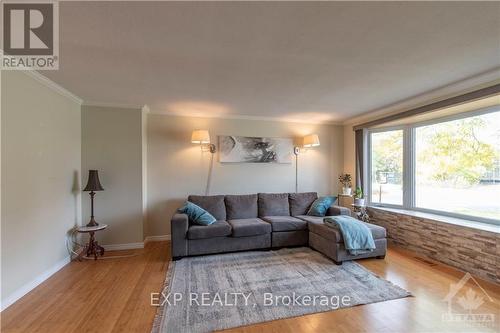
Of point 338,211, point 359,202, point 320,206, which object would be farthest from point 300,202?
point 359,202

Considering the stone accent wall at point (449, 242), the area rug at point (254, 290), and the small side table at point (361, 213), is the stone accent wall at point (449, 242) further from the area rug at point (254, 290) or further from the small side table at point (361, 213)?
the area rug at point (254, 290)

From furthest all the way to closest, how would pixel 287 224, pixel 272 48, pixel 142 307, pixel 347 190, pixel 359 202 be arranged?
1. pixel 347 190
2. pixel 359 202
3. pixel 287 224
4. pixel 142 307
5. pixel 272 48

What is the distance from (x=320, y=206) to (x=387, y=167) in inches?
61.1

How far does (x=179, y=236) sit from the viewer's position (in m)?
3.25

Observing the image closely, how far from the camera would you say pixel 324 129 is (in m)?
5.11

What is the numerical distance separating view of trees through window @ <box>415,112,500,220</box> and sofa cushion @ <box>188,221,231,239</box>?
11.0 ft

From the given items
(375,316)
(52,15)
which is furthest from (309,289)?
(52,15)

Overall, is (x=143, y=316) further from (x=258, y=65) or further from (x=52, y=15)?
(x=258, y=65)

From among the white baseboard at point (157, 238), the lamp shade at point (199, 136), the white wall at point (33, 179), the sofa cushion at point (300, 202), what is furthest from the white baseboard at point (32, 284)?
the sofa cushion at point (300, 202)

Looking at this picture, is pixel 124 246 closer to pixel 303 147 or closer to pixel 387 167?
pixel 303 147

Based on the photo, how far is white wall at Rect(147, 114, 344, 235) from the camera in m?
4.15

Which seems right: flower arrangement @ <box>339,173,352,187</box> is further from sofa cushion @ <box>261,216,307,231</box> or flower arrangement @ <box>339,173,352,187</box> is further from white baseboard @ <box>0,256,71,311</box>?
white baseboard @ <box>0,256,71,311</box>

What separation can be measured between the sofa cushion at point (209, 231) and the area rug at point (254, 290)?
0.34 meters

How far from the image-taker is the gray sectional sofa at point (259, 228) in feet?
10.7
